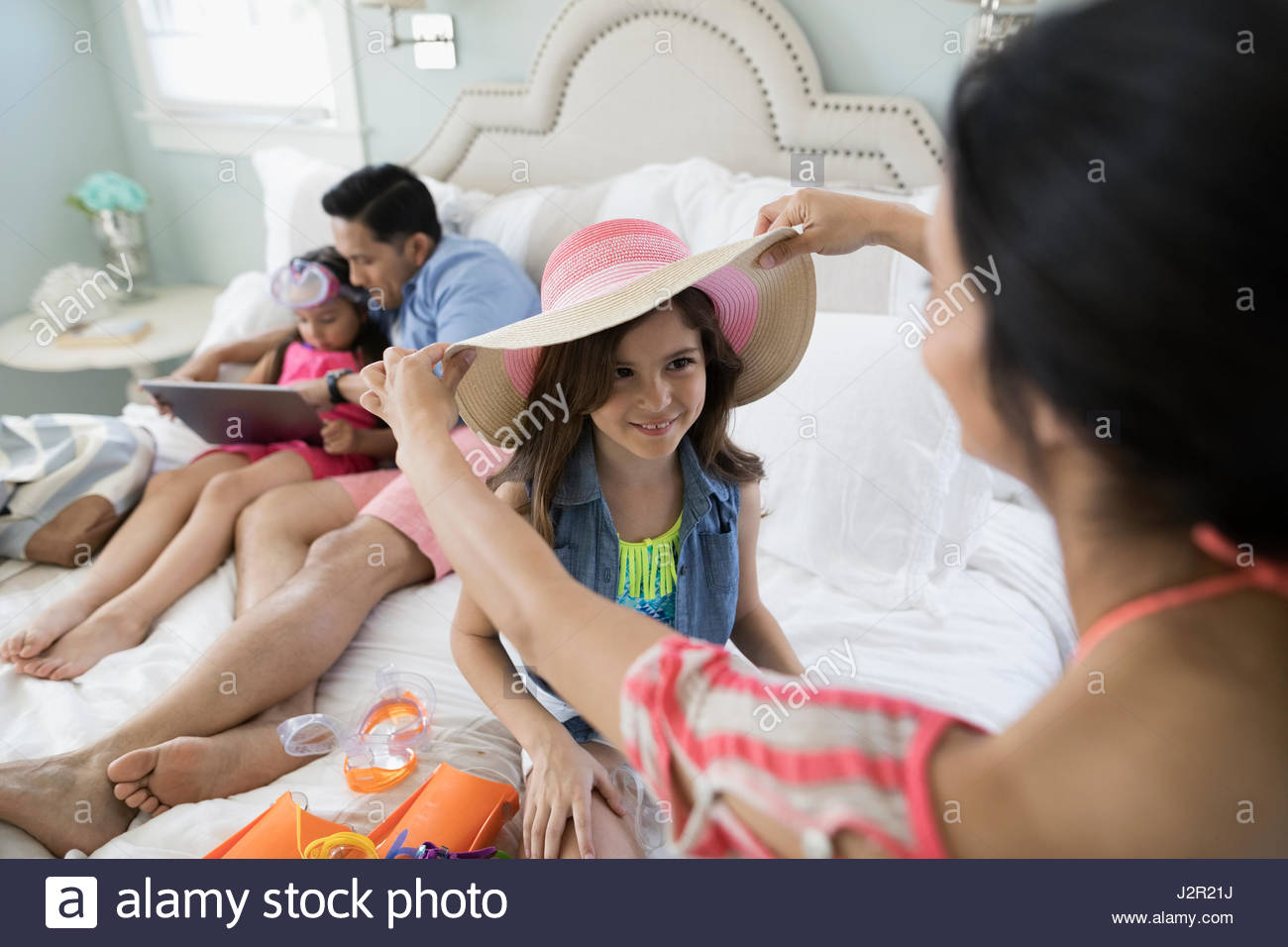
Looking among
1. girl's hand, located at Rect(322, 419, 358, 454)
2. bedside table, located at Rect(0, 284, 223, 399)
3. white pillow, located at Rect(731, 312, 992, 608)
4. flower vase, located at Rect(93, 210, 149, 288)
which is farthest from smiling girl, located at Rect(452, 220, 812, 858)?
flower vase, located at Rect(93, 210, 149, 288)

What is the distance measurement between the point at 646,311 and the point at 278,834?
66cm

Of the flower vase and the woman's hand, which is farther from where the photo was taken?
the flower vase

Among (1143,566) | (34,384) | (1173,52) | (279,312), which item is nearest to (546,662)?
(1143,566)

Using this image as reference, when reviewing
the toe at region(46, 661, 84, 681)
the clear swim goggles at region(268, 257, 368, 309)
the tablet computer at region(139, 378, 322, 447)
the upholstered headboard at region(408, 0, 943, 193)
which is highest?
the upholstered headboard at region(408, 0, 943, 193)

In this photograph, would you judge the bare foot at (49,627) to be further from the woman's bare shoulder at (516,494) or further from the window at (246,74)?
the window at (246,74)

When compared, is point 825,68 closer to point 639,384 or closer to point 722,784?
point 639,384

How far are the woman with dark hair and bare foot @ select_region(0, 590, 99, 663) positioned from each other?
41.1 inches

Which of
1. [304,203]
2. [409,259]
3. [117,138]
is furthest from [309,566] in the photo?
[117,138]

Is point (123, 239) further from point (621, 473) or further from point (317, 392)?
point (621, 473)

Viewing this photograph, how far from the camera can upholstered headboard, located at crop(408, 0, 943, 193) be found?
68.2 inches

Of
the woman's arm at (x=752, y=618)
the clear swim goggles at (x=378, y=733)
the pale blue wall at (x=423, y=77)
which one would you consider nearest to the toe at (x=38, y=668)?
the clear swim goggles at (x=378, y=733)

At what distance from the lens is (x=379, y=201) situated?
1.78 m

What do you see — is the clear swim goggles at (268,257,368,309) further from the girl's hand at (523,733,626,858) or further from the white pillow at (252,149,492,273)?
the girl's hand at (523,733,626,858)

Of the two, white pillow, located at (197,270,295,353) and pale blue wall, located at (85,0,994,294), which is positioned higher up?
pale blue wall, located at (85,0,994,294)
